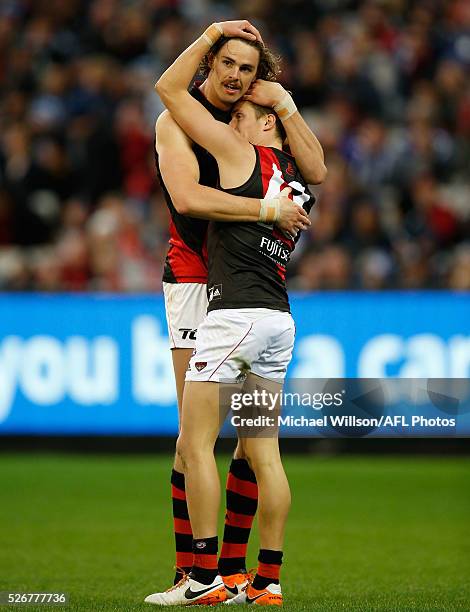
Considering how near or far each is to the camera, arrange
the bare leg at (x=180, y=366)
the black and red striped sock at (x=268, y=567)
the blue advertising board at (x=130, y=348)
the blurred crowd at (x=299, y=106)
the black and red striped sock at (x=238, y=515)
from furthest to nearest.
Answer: the blurred crowd at (x=299, y=106) < the blue advertising board at (x=130, y=348) < the bare leg at (x=180, y=366) < the black and red striped sock at (x=238, y=515) < the black and red striped sock at (x=268, y=567)

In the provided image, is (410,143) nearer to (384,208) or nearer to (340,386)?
(384,208)

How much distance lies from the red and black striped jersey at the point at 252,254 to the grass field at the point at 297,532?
1376 mm

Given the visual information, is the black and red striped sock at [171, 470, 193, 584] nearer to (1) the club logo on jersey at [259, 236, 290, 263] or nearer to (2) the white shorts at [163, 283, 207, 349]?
(2) the white shorts at [163, 283, 207, 349]

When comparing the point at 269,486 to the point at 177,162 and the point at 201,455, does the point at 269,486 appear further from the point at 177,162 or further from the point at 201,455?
the point at 177,162

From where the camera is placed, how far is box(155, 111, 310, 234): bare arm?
Answer: 5.55 meters

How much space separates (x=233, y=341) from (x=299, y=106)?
9492mm

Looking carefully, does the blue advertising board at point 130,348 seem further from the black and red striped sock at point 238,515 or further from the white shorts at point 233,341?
the white shorts at point 233,341

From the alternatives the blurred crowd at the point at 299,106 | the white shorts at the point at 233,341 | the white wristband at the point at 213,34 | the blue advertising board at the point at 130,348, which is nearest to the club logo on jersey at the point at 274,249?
the white shorts at the point at 233,341

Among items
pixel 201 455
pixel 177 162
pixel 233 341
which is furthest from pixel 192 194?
pixel 201 455

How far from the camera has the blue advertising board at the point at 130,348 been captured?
37.8 ft

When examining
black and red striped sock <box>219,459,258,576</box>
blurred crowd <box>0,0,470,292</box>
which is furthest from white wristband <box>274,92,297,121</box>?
blurred crowd <box>0,0,470,292</box>

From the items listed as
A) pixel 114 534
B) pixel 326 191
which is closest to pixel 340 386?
pixel 114 534

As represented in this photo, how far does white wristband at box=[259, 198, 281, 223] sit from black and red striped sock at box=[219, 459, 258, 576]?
1200 mm

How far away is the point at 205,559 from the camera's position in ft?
18.2
